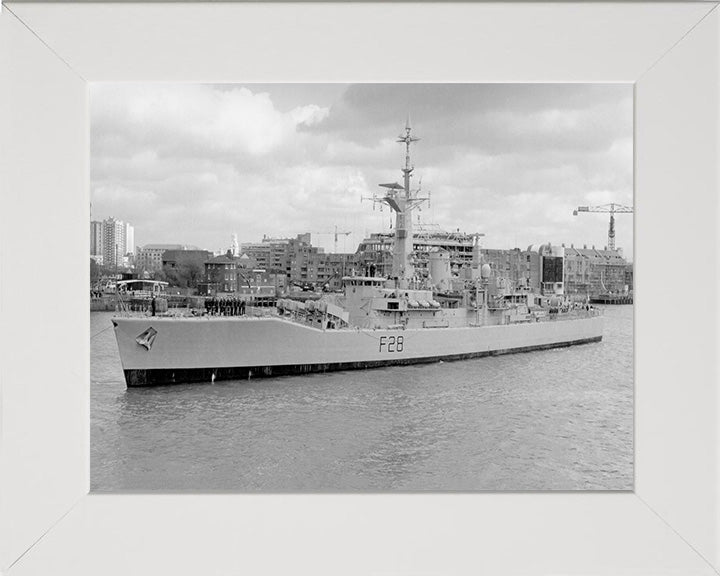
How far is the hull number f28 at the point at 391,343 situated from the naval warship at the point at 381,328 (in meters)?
0.02

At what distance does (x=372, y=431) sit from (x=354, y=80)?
4.56 metres

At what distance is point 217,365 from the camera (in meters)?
7.84

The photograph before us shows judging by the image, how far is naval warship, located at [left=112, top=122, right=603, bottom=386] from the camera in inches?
306

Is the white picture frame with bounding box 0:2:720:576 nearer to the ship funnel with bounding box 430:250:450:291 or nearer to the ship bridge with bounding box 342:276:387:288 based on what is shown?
the ship bridge with bounding box 342:276:387:288

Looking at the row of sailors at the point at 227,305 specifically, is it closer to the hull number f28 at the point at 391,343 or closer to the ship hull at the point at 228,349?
the ship hull at the point at 228,349

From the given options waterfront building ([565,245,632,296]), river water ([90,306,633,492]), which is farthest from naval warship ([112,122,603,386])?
waterfront building ([565,245,632,296])

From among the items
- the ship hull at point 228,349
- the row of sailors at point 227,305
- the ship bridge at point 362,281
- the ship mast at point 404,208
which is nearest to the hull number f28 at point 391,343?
the ship hull at point 228,349

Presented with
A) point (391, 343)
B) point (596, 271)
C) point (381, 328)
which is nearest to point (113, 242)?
point (381, 328)

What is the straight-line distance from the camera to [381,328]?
909 centimetres

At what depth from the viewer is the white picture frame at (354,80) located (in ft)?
5.44

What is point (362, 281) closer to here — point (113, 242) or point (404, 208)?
point (404, 208)

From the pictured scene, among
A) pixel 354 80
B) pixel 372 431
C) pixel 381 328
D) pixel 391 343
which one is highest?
pixel 354 80
